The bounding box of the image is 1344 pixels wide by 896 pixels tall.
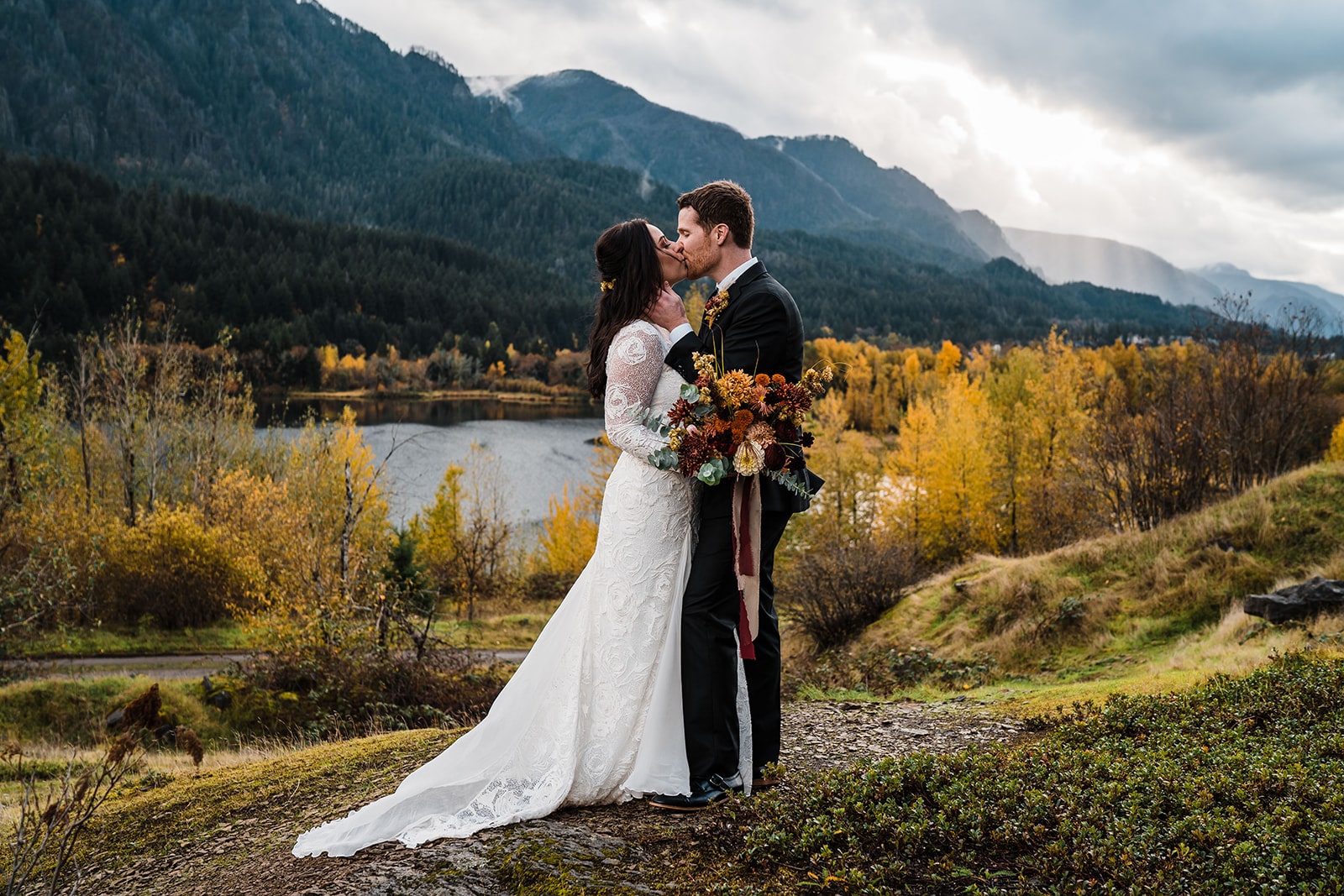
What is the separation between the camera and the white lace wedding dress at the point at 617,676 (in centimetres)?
436

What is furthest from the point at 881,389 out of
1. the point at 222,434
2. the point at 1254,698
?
the point at 1254,698

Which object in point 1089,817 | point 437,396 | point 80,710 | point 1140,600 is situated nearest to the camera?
point 1089,817

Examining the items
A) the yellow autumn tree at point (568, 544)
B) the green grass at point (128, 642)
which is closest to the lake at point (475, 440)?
the yellow autumn tree at point (568, 544)

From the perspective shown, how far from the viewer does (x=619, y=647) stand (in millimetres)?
4508

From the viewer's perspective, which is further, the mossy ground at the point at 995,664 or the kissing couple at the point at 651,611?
the kissing couple at the point at 651,611

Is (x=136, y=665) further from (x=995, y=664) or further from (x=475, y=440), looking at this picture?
(x=475, y=440)

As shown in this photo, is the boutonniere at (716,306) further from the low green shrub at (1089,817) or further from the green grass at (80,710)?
the green grass at (80,710)

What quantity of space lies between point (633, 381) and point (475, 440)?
60.2 metres

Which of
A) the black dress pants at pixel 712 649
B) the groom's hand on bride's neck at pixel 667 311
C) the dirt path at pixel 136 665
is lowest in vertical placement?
the dirt path at pixel 136 665

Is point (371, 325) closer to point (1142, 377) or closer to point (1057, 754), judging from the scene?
point (1142, 377)

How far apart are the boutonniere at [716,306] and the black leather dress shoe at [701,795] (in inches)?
95.4

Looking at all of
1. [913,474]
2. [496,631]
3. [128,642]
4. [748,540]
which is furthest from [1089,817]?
[913,474]

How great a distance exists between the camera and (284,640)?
15.1 meters

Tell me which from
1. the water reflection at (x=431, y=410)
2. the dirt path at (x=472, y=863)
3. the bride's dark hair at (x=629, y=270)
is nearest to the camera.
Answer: the dirt path at (x=472, y=863)
